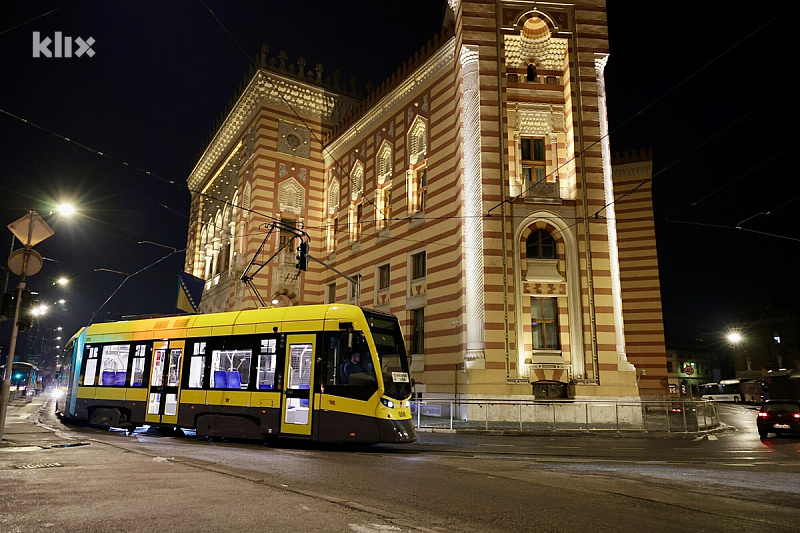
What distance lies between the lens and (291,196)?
32.4 meters

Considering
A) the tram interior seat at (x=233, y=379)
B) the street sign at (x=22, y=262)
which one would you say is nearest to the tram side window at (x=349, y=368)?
the tram interior seat at (x=233, y=379)

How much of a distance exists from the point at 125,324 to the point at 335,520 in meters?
13.3

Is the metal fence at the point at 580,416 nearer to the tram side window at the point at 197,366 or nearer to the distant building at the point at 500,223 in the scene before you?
the distant building at the point at 500,223

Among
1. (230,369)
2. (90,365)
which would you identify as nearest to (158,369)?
(230,369)

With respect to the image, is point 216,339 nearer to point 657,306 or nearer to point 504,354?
point 504,354

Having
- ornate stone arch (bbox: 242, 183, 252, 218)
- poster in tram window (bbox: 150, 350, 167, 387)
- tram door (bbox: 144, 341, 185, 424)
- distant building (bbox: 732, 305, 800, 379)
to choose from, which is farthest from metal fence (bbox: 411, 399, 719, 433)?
distant building (bbox: 732, 305, 800, 379)

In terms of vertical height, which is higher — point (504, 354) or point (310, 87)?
point (310, 87)

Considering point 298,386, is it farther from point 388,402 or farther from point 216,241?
point 216,241

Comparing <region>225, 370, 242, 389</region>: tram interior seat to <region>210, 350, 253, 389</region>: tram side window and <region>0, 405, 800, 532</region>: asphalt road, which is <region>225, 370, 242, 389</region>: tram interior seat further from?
<region>0, 405, 800, 532</region>: asphalt road

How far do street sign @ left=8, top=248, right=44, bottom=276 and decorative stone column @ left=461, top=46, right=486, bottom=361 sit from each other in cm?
1384

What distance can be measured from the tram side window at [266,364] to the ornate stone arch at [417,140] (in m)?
15.2

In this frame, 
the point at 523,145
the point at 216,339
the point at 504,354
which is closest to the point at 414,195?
the point at 523,145

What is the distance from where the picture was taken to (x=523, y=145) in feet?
76.8

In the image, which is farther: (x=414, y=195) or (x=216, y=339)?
(x=414, y=195)
